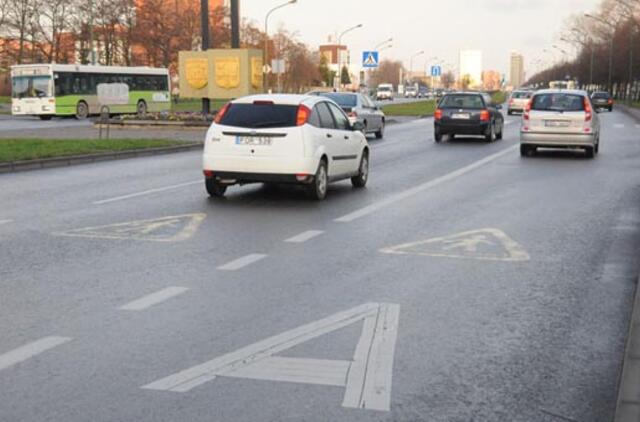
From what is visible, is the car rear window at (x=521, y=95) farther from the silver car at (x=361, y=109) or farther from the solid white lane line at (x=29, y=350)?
the solid white lane line at (x=29, y=350)

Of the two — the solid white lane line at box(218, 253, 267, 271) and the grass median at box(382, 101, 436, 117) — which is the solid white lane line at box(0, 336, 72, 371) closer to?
the solid white lane line at box(218, 253, 267, 271)

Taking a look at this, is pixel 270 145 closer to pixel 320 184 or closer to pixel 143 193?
pixel 320 184

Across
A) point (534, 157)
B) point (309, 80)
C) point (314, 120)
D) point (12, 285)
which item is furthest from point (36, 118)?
point (309, 80)

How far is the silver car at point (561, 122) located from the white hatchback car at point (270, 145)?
998 cm

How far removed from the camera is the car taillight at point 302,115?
12.8 metres

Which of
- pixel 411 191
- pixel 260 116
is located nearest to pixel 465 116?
pixel 411 191

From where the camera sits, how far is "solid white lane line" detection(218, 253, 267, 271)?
788 cm

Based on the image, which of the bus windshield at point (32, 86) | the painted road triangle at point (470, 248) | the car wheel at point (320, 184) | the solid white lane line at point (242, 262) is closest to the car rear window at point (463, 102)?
the car wheel at point (320, 184)

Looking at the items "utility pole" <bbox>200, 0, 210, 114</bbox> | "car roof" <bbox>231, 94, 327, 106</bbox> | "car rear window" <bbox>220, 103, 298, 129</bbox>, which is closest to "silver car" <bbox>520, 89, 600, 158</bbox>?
"car roof" <bbox>231, 94, 327, 106</bbox>

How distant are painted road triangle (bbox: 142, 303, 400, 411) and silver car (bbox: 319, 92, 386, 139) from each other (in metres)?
22.5

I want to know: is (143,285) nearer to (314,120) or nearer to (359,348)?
(359,348)

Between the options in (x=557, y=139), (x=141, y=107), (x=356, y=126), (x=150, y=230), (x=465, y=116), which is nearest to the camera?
(x=150, y=230)

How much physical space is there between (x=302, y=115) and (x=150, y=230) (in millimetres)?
3579

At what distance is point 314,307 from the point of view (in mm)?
6426
